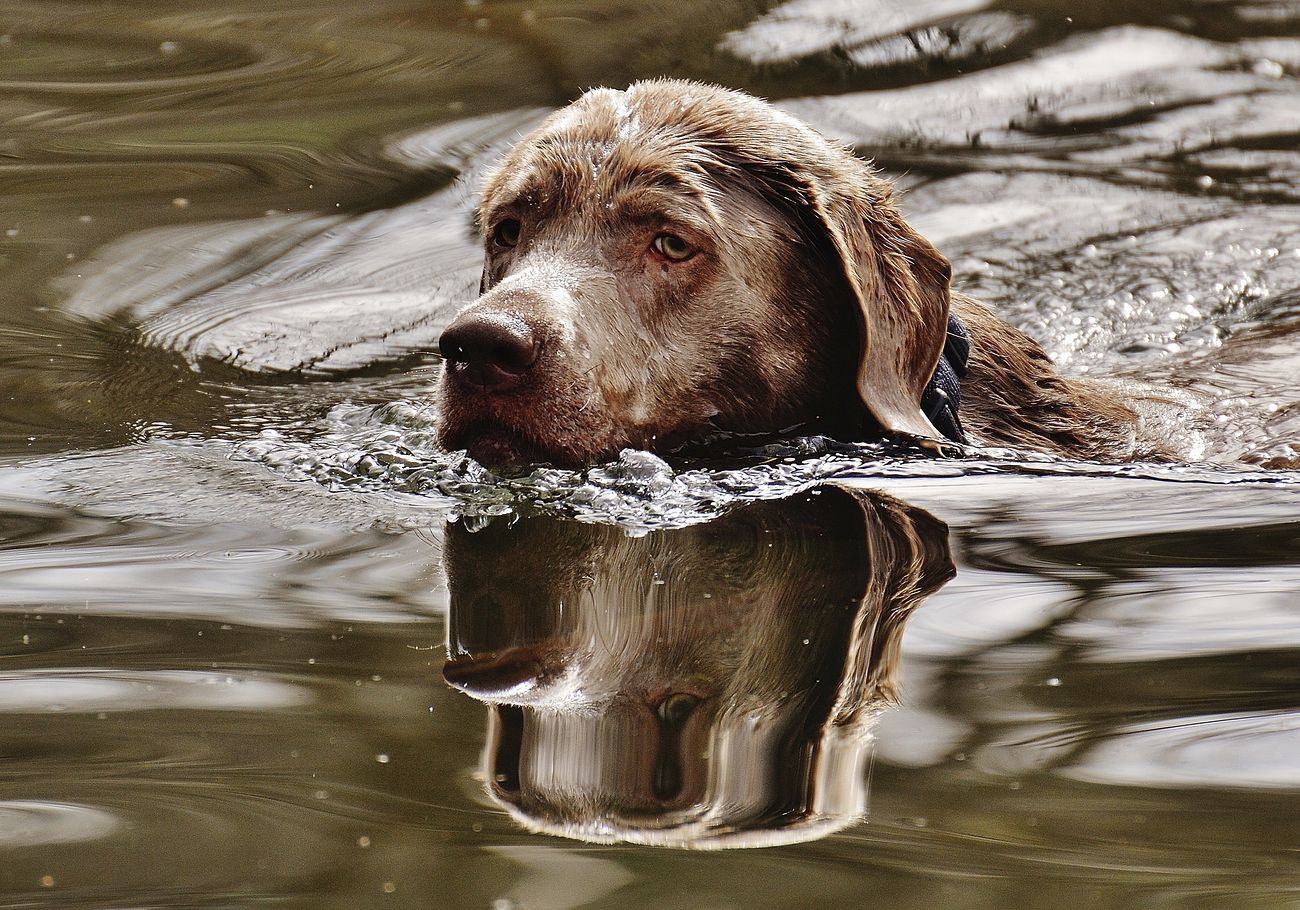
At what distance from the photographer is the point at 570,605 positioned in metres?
3.46

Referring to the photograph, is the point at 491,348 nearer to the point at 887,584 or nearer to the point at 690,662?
the point at 887,584

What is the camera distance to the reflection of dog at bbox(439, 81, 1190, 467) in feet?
16.2

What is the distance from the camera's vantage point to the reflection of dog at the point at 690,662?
8.20ft

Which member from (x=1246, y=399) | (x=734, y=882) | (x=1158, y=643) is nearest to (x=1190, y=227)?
(x=1246, y=399)

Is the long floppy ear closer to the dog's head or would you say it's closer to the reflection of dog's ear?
the dog's head

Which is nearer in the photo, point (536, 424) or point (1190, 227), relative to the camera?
point (536, 424)

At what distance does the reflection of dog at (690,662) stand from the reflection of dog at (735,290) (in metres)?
0.72

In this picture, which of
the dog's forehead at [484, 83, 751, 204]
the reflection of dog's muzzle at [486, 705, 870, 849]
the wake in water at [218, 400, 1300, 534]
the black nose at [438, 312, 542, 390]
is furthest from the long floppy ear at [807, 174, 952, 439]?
the reflection of dog's muzzle at [486, 705, 870, 849]

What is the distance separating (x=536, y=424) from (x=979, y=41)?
741 centimetres

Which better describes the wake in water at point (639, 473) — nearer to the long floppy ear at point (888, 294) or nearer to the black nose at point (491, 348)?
the long floppy ear at point (888, 294)

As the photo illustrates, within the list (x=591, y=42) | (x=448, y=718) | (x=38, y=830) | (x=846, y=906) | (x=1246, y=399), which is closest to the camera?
(x=846, y=906)

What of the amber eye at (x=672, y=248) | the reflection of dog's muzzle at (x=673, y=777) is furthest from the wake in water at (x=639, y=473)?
the reflection of dog's muzzle at (x=673, y=777)

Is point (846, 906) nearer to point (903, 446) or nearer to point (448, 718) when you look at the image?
point (448, 718)

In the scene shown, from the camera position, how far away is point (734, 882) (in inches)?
88.0
